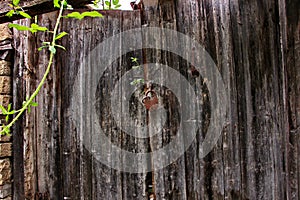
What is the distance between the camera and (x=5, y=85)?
156cm

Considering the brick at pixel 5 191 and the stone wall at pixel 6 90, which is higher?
the stone wall at pixel 6 90

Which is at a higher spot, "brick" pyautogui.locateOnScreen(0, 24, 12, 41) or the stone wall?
"brick" pyautogui.locateOnScreen(0, 24, 12, 41)

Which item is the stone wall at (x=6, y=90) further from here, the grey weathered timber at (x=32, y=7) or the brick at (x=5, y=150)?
the grey weathered timber at (x=32, y=7)

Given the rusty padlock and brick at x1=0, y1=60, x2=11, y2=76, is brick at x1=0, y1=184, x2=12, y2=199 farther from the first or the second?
the rusty padlock

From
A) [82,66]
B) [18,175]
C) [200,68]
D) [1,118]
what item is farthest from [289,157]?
[1,118]

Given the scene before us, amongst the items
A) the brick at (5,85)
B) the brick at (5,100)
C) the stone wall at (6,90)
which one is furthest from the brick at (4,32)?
the brick at (5,100)

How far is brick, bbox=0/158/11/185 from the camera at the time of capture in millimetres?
1503

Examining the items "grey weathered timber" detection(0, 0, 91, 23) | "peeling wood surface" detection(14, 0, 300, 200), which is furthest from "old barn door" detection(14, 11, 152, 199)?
"grey weathered timber" detection(0, 0, 91, 23)

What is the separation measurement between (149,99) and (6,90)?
0.83 m

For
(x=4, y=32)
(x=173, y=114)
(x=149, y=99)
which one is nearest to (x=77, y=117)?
(x=149, y=99)

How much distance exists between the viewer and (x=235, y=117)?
1521 millimetres

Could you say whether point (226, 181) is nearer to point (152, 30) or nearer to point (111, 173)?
point (111, 173)

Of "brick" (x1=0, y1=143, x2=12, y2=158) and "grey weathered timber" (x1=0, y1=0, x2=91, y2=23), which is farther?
"brick" (x1=0, y1=143, x2=12, y2=158)

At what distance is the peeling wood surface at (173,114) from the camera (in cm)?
150
